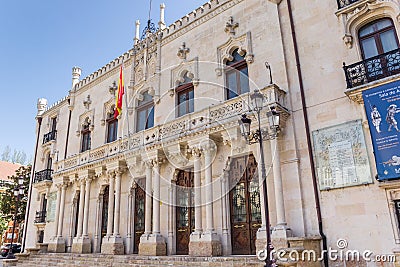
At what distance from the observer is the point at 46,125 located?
25.7 metres

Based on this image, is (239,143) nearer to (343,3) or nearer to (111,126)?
(343,3)

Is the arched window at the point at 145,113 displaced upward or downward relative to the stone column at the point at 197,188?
upward

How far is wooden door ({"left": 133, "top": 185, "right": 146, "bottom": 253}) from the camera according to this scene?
50.1ft

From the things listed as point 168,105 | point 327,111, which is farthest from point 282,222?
point 168,105

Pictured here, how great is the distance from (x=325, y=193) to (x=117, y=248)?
31.8ft

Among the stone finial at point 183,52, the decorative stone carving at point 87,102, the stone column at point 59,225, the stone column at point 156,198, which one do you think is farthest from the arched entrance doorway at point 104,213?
the stone finial at point 183,52

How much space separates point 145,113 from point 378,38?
11.1 meters

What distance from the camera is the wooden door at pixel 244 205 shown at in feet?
38.0

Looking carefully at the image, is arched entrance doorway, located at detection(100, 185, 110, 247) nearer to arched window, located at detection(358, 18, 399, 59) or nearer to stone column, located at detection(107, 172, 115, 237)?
stone column, located at detection(107, 172, 115, 237)

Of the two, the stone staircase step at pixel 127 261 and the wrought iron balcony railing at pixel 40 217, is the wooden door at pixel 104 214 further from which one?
the wrought iron balcony railing at pixel 40 217

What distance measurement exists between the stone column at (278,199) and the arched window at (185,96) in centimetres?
509

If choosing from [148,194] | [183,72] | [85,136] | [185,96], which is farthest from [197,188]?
[85,136]

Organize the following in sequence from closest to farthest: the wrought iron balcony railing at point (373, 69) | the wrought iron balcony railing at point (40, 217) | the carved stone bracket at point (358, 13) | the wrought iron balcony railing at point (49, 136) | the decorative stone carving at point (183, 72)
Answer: the wrought iron balcony railing at point (373, 69) < the carved stone bracket at point (358, 13) < the decorative stone carving at point (183, 72) < the wrought iron balcony railing at point (40, 217) < the wrought iron balcony railing at point (49, 136)

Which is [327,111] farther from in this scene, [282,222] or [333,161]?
[282,222]
